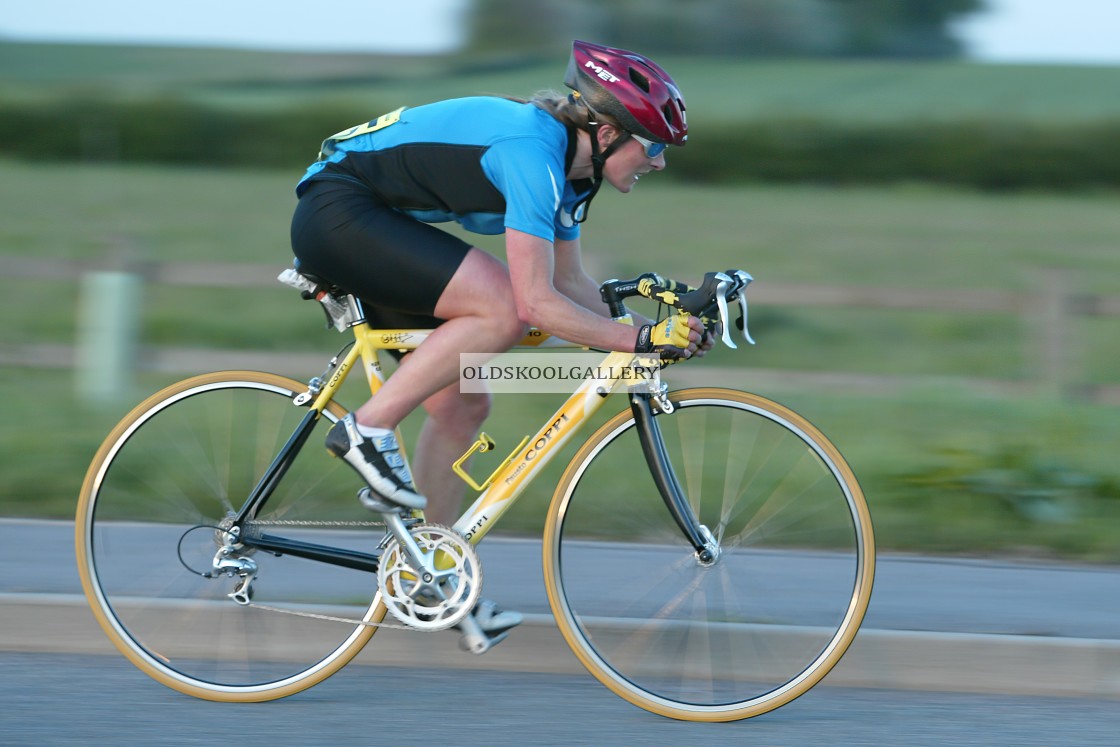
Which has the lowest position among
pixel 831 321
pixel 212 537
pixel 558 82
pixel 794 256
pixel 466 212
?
pixel 212 537

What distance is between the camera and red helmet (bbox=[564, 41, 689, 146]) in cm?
383

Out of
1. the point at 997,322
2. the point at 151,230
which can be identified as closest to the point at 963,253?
the point at 997,322

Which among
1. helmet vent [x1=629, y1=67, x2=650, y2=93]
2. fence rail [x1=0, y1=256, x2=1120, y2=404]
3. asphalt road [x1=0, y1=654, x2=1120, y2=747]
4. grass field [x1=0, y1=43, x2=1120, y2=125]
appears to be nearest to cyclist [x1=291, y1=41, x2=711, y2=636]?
helmet vent [x1=629, y1=67, x2=650, y2=93]

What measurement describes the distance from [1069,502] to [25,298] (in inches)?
438

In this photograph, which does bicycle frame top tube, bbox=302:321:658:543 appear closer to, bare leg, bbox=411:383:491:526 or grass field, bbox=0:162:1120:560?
bare leg, bbox=411:383:491:526

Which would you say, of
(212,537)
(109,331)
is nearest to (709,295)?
(212,537)

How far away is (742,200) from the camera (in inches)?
1180

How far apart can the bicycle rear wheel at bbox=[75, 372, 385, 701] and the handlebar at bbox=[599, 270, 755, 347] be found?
3.36 ft

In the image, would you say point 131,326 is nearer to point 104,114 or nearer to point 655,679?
point 655,679

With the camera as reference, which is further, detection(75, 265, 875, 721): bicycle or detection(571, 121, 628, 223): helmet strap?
detection(75, 265, 875, 721): bicycle

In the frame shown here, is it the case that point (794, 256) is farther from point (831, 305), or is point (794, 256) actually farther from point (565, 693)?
point (565, 693)

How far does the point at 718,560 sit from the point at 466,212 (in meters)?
1.26

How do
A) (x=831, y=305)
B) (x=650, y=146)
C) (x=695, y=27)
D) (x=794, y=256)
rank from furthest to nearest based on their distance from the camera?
1. (x=695, y=27)
2. (x=794, y=256)
3. (x=831, y=305)
4. (x=650, y=146)

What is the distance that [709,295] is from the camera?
384 centimetres
